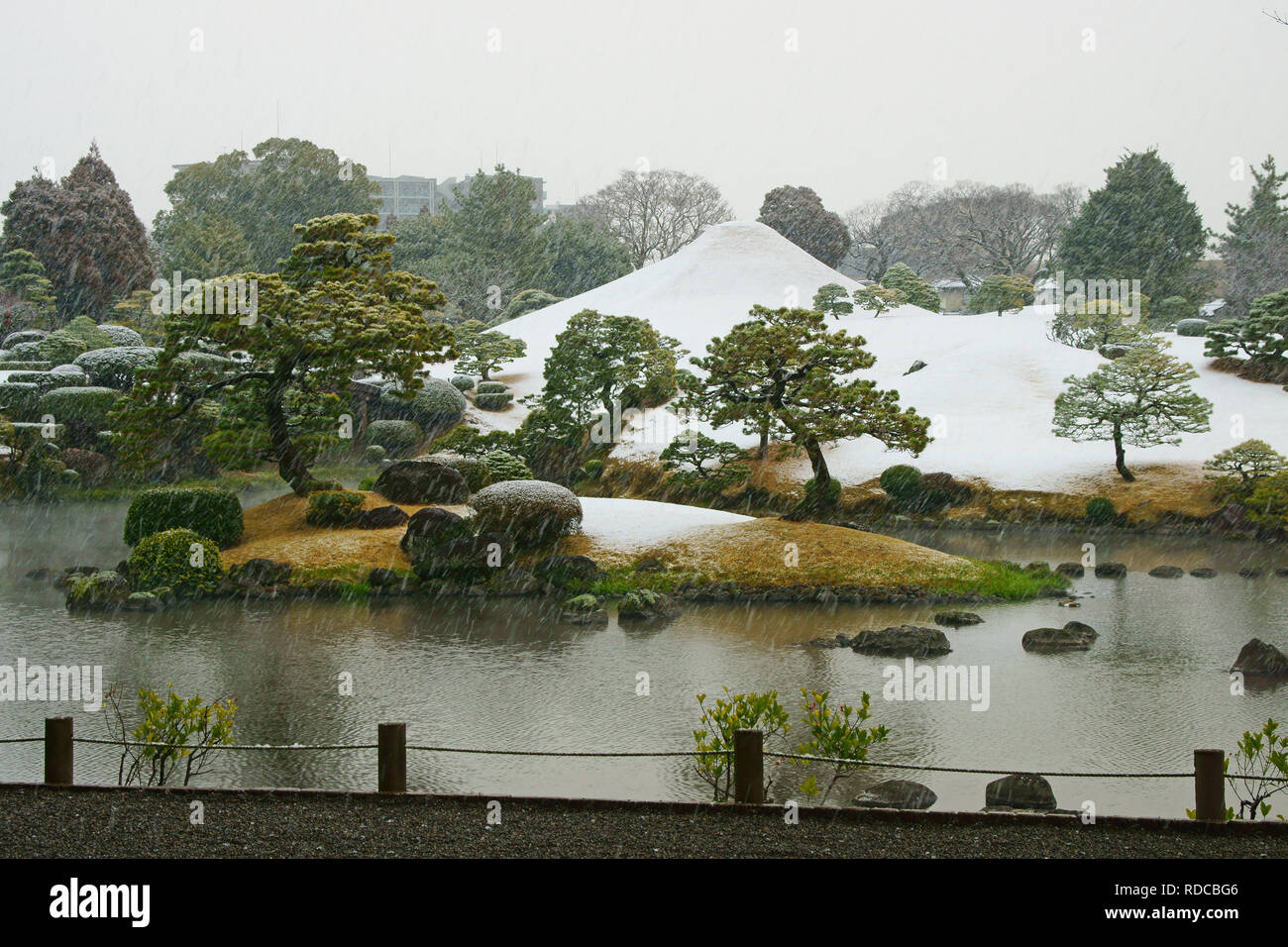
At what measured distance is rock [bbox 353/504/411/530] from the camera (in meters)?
19.0

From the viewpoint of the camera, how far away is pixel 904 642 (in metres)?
13.3

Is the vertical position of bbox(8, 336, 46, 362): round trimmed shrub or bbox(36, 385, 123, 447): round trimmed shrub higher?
bbox(8, 336, 46, 362): round trimmed shrub

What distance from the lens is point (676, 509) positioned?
20.3m

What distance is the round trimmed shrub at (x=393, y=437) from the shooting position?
33.9 meters

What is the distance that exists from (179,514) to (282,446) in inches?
110

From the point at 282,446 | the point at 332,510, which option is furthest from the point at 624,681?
the point at 282,446

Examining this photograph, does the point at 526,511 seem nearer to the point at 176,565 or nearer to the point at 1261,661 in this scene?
the point at 176,565

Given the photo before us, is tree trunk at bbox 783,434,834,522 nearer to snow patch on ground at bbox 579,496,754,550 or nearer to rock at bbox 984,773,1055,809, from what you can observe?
snow patch on ground at bbox 579,496,754,550

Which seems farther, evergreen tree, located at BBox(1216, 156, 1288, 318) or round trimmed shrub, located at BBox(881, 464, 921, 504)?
evergreen tree, located at BBox(1216, 156, 1288, 318)

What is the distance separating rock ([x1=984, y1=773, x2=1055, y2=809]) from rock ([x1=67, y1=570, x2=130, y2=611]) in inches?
491

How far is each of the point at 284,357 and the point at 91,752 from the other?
1140 cm

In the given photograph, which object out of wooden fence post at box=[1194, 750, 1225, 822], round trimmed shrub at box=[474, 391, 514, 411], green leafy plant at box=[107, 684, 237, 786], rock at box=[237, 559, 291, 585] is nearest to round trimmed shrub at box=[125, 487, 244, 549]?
rock at box=[237, 559, 291, 585]
